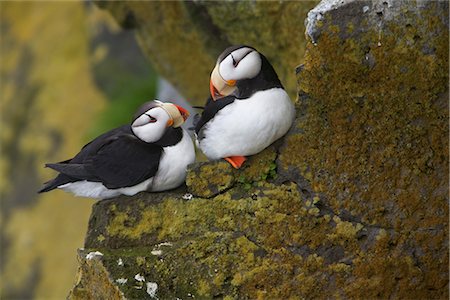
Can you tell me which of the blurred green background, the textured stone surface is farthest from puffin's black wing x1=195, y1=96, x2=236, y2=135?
the blurred green background

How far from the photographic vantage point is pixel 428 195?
462 cm

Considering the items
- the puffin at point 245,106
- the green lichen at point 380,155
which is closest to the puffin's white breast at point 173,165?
the puffin at point 245,106

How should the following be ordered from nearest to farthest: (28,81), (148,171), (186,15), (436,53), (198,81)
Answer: (436,53) < (148,171) < (186,15) < (198,81) < (28,81)

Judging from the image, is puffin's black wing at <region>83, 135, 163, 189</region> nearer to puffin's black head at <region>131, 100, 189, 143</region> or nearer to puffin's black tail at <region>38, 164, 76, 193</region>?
puffin's black head at <region>131, 100, 189, 143</region>

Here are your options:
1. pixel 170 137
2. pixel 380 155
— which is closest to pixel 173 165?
pixel 170 137

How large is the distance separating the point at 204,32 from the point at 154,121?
8.22ft

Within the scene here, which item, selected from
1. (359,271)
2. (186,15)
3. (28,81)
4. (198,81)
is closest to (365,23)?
(359,271)

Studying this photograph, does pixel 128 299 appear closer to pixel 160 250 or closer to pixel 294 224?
pixel 160 250

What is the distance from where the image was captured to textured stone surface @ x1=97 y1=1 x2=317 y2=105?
6.51 metres

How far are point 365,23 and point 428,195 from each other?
88 centimetres

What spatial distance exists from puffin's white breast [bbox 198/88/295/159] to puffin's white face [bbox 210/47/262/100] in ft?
0.35

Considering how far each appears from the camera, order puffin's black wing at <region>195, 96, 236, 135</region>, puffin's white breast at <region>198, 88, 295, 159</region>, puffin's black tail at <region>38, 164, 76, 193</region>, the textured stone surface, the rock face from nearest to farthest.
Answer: the rock face, puffin's white breast at <region>198, 88, 295, 159</region>, puffin's black wing at <region>195, 96, 236, 135</region>, puffin's black tail at <region>38, 164, 76, 193</region>, the textured stone surface

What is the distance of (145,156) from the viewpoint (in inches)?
192

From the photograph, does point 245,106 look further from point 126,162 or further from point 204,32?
point 204,32
